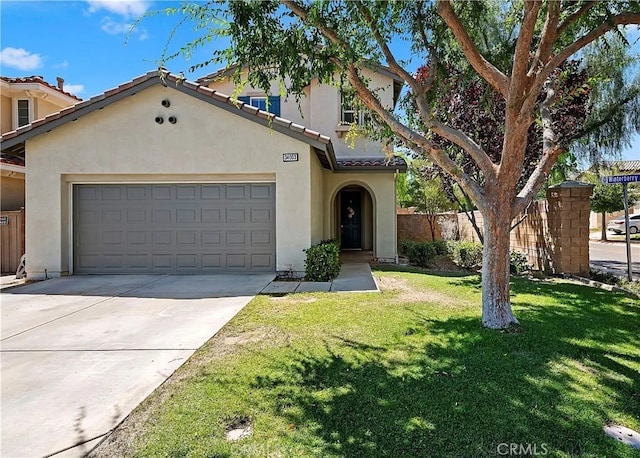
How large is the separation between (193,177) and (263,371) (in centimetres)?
787

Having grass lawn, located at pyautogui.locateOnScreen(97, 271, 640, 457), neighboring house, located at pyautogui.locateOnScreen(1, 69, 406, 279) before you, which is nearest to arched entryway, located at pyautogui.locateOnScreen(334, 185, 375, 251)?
neighboring house, located at pyautogui.locateOnScreen(1, 69, 406, 279)

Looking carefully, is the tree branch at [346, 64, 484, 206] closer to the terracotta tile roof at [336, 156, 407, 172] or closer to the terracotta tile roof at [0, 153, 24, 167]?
the terracotta tile roof at [336, 156, 407, 172]

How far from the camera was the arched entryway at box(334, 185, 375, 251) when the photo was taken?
58.1ft

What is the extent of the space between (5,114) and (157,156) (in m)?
9.72

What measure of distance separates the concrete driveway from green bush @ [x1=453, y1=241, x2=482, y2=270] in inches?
304

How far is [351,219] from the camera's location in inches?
715

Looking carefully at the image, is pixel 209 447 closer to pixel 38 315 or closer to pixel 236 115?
pixel 38 315

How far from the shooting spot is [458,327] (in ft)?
19.4

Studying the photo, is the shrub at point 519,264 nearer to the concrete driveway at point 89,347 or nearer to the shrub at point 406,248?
the shrub at point 406,248

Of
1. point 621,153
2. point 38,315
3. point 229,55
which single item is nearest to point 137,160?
point 38,315

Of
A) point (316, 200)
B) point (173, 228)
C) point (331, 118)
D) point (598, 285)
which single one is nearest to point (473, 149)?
point (598, 285)

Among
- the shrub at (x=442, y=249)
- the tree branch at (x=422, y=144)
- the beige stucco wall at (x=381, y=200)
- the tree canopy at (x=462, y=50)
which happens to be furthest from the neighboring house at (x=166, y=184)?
the shrub at (x=442, y=249)

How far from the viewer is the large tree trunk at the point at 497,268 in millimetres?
5594

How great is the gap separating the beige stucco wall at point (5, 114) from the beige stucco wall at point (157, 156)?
21.6 feet
